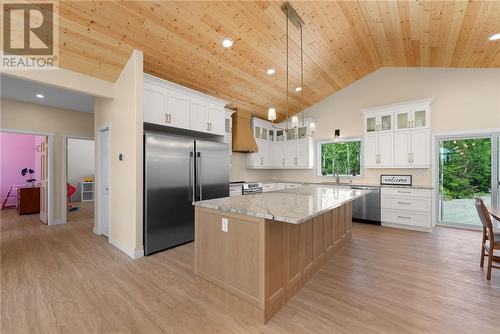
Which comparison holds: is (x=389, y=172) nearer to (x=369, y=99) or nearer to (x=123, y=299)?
(x=369, y=99)

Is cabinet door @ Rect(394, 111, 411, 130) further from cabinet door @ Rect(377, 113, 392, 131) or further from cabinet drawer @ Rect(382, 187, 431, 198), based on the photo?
cabinet drawer @ Rect(382, 187, 431, 198)

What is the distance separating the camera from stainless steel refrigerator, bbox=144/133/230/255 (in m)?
3.28

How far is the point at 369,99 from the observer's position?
5527 millimetres

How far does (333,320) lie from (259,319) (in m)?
0.63

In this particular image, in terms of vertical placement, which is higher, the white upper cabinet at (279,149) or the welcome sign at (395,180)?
the white upper cabinet at (279,149)

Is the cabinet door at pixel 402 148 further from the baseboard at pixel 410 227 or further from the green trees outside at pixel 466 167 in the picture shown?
the baseboard at pixel 410 227

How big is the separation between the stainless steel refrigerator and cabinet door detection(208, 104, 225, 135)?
23.6 inches

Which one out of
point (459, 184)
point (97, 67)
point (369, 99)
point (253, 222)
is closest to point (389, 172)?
Answer: point (459, 184)

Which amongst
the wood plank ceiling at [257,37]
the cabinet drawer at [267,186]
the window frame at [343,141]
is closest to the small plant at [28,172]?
the wood plank ceiling at [257,37]

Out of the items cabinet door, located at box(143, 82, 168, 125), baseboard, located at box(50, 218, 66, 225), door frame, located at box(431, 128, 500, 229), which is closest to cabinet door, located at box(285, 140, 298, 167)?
door frame, located at box(431, 128, 500, 229)

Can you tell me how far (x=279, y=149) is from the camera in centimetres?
676

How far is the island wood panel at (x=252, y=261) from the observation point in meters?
1.89

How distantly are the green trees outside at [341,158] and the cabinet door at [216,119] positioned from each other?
10.3 feet

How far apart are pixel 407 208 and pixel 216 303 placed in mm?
4395
